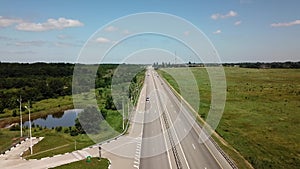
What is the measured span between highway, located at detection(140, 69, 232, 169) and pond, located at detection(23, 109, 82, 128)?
15.5m

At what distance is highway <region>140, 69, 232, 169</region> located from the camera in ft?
88.8

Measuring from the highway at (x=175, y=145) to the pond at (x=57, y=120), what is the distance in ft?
50.9

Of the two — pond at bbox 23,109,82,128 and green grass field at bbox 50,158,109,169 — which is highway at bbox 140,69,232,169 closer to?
green grass field at bbox 50,158,109,169

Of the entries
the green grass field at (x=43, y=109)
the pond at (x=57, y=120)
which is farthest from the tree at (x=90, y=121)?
the green grass field at (x=43, y=109)

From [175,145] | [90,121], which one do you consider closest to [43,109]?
[90,121]

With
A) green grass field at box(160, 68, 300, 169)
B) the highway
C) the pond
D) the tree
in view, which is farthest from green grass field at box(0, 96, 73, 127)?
green grass field at box(160, 68, 300, 169)

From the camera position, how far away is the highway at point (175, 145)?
27078 mm

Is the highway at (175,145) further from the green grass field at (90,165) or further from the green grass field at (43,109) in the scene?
the green grass field at (43,109)

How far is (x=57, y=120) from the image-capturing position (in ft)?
A: 194

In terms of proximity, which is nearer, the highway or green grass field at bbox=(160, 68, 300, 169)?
the highway

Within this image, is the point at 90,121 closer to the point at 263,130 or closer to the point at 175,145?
the point at 175,145

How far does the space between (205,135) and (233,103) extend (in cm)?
2961

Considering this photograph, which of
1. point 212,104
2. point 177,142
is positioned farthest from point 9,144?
point 212,104

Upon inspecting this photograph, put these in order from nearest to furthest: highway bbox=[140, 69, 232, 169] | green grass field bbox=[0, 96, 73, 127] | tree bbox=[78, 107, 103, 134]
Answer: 1. highway bbox=[140, 69, 232, 169]
2. tree bbox=[78, 107, 103, 134]
3. green grass field bbox=[0, 96, 73, 127]
